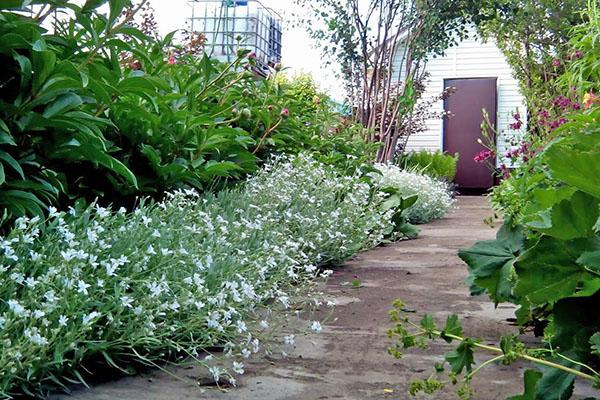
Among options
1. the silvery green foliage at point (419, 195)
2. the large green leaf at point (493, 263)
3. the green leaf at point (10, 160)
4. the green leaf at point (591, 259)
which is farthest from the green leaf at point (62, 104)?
the silvery green foliage at point (419, 195)

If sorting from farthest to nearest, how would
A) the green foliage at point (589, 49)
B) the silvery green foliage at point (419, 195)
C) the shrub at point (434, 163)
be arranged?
the shrub at point (434, 163), the silvery green foliage at point (419, 195), the green foliage at point (589, 49)

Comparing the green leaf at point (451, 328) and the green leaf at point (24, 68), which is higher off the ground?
the green leaf at point (24, 68)

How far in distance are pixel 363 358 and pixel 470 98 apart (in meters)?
14.4

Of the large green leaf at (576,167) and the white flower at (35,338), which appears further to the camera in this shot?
the white flower at (35,338)

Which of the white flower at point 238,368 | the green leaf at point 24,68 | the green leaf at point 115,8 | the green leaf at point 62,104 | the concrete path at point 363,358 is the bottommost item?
the concrete path at point 363,358

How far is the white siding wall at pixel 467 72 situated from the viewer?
51.5 feet

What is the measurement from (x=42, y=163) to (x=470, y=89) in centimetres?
1443

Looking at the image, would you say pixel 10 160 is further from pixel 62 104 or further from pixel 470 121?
pixel 470 121

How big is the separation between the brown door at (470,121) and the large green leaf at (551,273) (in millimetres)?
14703

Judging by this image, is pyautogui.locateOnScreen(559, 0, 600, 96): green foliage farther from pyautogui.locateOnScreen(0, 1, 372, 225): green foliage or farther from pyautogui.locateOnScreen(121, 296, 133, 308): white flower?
pyautogui.locateOnScreen(121, 296, 133, 308): white flower

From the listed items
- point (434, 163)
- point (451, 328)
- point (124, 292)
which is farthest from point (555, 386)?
point (434, 163)

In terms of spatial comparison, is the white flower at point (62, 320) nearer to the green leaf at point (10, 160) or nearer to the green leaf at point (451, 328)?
the green leaf at point (10, 160)

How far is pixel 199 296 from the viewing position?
206cm

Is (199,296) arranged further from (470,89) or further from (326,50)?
(470,89)
